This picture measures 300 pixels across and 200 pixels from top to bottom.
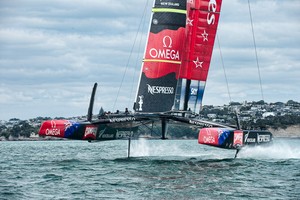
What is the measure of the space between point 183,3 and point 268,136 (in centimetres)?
617

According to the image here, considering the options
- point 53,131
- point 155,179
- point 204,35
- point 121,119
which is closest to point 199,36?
point 204,35

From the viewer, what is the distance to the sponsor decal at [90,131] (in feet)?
89.1

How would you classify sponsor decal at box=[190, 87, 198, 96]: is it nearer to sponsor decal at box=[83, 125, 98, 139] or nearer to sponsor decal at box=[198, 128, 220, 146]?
sponsor decal at box=[198, 128, 220, 146]

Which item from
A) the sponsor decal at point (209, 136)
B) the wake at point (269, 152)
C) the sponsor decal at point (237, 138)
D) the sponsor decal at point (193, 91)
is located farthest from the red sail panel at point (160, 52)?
the wake at point (269, 152)

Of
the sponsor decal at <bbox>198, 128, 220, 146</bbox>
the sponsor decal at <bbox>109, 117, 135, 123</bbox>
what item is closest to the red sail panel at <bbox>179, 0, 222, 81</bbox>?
the sponsor decal at <bbox>109, 117, 135, 123</bbox>

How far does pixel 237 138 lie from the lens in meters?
27.0

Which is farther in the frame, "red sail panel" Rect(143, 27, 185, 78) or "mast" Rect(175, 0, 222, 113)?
"mast" Rect(175, 0, 222, 113)

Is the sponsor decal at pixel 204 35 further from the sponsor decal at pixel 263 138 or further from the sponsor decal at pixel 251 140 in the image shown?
the sponsor decal at pixel 251 140

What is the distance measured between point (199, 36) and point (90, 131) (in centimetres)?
608

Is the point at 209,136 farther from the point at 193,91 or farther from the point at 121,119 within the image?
the point at 193,91

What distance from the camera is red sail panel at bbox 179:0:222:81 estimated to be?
29750mm

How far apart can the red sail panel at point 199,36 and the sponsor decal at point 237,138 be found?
154 inches

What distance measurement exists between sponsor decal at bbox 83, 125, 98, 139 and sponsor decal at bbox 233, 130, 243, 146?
5.04 m

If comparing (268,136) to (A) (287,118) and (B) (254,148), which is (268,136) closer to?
(B) (254,148)
